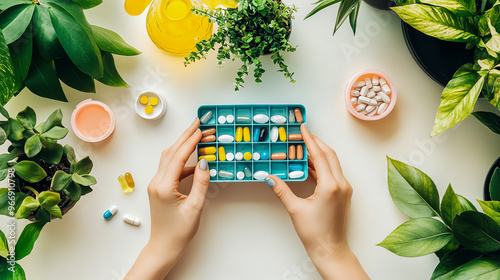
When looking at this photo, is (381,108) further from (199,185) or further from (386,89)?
(199,185)

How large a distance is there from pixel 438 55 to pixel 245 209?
768 millimetres

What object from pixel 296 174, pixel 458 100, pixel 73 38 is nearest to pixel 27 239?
pixel 73 38

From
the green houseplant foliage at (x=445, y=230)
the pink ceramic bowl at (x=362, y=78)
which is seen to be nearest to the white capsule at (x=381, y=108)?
the pink ceramic bowl at (x=362, y=78)

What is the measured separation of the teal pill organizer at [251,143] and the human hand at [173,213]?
0.05 m

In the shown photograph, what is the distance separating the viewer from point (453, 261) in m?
0.80

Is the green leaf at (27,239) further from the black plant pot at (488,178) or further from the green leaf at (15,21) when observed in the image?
the black plant pot at (488,178)

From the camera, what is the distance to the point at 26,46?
0.81 metres

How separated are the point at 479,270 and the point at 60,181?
995mm

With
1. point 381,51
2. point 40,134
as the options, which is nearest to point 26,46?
point 40,134

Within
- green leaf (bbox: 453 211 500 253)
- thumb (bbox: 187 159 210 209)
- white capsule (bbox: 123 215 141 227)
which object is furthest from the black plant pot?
white capsule (bbox: 123 215 141 227)

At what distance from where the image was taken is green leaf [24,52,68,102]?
0.90 meters

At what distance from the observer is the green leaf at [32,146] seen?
70 centimetres

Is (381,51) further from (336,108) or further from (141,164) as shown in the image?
(141,164)

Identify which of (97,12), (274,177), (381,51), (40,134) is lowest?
(274,177)
